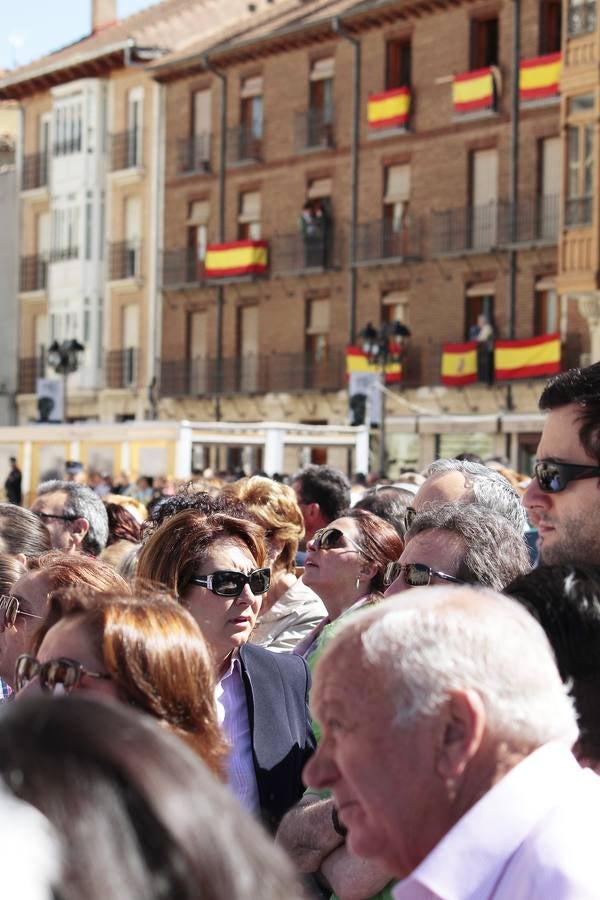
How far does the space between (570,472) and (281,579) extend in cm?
313

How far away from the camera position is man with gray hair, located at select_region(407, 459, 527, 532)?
560 centimetres

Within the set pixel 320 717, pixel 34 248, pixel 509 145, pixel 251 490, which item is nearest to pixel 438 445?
pixel 509 145

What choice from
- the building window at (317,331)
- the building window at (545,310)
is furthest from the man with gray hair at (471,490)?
the building window at (317,331)

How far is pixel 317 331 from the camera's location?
38562 mm

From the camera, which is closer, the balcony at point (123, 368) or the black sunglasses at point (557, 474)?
the black sunglasses at point (557, 474)

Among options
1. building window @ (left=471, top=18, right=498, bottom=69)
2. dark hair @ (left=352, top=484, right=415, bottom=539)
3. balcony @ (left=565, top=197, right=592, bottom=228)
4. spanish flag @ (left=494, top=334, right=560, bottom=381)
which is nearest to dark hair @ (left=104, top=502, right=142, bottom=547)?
dark hair @ (left=352, top=484, right=415, bottom=539)

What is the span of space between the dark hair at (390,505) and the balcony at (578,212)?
23.1 m

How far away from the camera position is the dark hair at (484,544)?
14.3ft

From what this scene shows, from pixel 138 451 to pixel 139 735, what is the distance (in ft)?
67.8

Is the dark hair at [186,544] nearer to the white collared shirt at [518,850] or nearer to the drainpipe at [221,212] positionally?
the white collared shirt at [518,850]

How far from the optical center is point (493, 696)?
7.69ft

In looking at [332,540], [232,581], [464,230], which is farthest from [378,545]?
[464,230]

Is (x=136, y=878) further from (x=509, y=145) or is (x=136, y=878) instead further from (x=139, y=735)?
(x=509, y=145)

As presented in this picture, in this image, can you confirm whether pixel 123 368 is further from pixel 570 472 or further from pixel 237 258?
pixel 570 472
